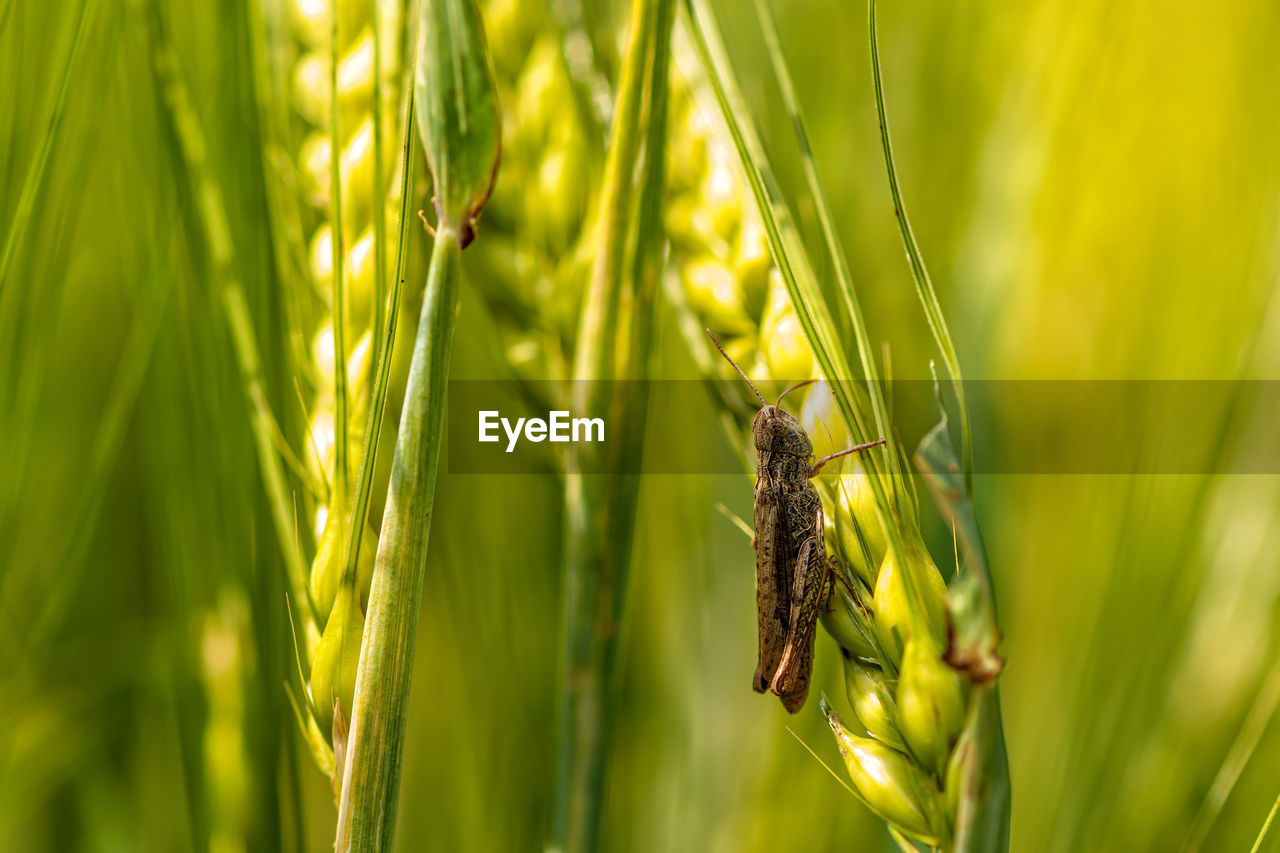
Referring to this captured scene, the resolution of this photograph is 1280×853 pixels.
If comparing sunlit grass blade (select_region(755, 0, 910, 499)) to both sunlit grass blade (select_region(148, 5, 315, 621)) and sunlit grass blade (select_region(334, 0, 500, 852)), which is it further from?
sunlit grass blade (select_region(148, 5, 315, 621))

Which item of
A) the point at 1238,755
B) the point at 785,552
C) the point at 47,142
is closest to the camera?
the point at 47,142

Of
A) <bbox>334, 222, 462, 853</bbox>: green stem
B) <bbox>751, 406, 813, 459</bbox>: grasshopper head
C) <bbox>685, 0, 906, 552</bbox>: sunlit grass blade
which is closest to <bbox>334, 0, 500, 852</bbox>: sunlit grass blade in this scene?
<bbox>334, 222, 462, 853</bbox>: green stem

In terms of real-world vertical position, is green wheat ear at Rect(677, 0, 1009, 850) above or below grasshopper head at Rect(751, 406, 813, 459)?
below

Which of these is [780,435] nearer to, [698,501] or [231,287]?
[698,501]

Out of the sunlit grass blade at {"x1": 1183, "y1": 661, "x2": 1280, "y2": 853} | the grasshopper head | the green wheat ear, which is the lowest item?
the sunlit grass blade at {"x1": 1183, "y1": 661, "x2": 1280, "y2": 853}

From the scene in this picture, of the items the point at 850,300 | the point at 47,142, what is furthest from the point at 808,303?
the point at 47,142

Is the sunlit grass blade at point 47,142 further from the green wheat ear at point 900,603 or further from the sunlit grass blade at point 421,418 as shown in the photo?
the green wheat ear at point 900,603

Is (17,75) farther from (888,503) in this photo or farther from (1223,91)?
(1223,91)
